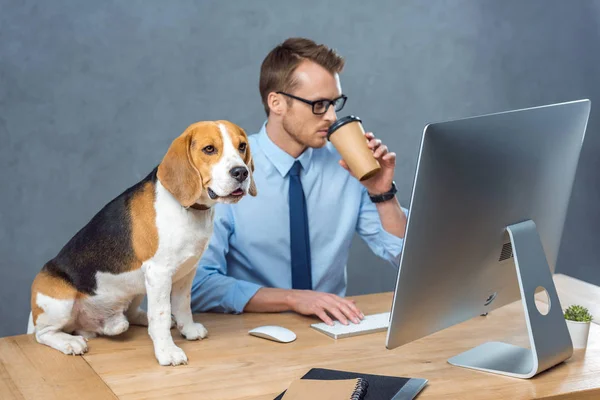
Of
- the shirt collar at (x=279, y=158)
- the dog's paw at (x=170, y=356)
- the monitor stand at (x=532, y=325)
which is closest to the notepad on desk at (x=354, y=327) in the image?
the monitor stand at (x=532, y=325)

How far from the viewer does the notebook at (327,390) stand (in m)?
1.31

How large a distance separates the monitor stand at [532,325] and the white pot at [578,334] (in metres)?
0.11

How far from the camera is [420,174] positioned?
1287 mm

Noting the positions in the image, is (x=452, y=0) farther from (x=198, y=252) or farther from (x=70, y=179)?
(x=198, y=252)

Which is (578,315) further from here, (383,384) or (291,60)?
(291,60)

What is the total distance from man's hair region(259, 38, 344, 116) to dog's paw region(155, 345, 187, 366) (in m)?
1.05

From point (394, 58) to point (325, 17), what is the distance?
41 cm

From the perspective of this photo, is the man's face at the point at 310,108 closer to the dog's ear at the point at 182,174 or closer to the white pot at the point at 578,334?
the dog's ear at the point at 182,174

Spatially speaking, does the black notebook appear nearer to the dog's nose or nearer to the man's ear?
the dog's nose

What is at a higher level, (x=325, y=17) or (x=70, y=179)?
(x=325, y=17)

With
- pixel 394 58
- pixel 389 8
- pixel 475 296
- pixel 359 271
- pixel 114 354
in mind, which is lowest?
pixel 359 271

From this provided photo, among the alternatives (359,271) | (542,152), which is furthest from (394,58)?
(542,152)

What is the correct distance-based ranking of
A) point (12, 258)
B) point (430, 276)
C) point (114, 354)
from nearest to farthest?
point (430, 276), point (114, 354), point (12, 258)

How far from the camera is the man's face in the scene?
2307 millimetres
